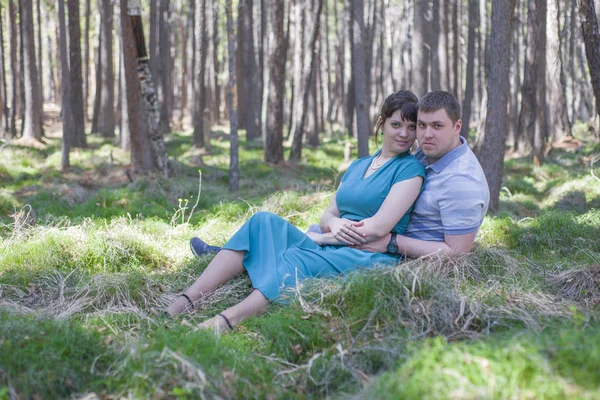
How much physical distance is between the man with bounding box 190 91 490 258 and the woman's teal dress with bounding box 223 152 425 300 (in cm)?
11

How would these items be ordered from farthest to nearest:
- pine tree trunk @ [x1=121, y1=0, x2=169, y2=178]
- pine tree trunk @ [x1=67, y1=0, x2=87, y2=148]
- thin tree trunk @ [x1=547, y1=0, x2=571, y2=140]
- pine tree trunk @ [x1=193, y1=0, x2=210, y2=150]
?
pine tree trunk @ [x1=193, y1=0, x2=210, y2=150]
pine tree trunk @ [x1=67, y1=0, x2=87, y2=148]
thin tree trunk @ [x1=547, y1=0, x2=571, y2=140]
pine tree trunk @ [x1=121, y1=0, x2=169, y2=178]

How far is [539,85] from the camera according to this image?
1544 cm

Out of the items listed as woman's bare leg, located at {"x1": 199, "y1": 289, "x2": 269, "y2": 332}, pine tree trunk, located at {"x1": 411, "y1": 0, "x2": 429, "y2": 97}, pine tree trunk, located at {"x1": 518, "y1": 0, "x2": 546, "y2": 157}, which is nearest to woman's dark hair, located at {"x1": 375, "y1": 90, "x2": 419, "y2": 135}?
woman's bare leg, located at {"x1": 199, "y1": 289, "x2": 269, "y2": 332}

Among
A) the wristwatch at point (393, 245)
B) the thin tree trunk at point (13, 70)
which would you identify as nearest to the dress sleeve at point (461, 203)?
the wristwatch at point (393, 245)

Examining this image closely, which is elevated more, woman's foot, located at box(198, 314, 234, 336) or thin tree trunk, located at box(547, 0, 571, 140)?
thin tree trunk, located at box(547, 0, 571, 140)

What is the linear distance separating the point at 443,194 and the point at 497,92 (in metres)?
4.39

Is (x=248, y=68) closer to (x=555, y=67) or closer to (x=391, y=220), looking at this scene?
(x=555, y=67)

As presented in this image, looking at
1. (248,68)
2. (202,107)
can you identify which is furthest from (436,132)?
(248,68)

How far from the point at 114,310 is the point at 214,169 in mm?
9205

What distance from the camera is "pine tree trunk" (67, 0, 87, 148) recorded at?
16188mm

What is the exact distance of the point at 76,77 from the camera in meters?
17.2

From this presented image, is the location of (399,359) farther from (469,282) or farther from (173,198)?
(173,198)

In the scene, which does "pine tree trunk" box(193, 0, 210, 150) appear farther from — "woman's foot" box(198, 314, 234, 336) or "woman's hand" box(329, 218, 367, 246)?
"woman's foot" box(198, 314, 234, 336)

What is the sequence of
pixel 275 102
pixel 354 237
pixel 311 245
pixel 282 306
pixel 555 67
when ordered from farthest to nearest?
1. pixel 275 102
2. pixel 555 67
3. pixel 311 245
4. pixel 354 237
5. pixel 282 306
